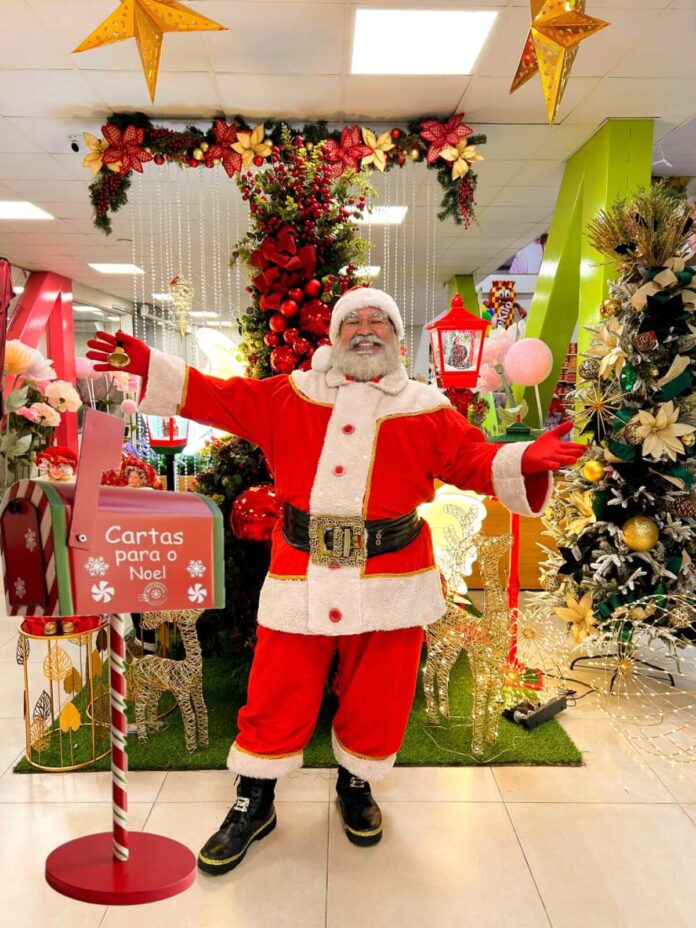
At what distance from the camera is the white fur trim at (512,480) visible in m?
2.01

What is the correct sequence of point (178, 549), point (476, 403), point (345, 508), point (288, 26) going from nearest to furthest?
point (178, 549) → point (345, 508) → point (288, 26) → point (476, 403)

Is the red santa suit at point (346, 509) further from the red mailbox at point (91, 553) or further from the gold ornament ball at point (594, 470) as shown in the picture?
the gold ornament ball at point (594, 470)

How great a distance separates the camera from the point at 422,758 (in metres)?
2.61

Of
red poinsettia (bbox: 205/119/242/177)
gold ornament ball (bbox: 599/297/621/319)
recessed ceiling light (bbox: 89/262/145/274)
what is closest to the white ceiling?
red poinsettia (bbox: 205/119/242/177)

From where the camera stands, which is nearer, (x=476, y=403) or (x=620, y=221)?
(x=620, y=221)

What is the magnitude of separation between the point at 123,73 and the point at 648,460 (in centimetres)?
346

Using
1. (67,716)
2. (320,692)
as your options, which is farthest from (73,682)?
(320,692)

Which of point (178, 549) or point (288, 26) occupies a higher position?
point (288, 26)

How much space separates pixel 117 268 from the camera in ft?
32.1

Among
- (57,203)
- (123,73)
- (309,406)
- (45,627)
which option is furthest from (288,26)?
(57,203)

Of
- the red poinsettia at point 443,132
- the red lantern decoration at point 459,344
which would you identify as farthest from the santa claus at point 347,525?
the red poinsettia at point 443,132

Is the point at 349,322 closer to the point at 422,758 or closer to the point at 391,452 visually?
the point at 391,452

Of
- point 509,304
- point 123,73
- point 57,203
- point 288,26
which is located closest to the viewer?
point 288,26

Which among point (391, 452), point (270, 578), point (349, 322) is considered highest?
point (349, 322)
